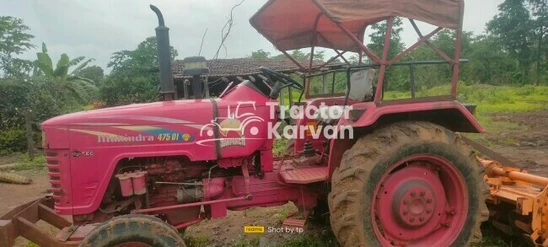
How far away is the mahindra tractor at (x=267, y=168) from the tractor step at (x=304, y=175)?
0.06 feet

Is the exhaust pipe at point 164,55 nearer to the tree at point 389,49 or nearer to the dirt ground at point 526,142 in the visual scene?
the tree at point 389,49

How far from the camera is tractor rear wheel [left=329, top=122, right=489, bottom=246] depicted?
10.2 feet

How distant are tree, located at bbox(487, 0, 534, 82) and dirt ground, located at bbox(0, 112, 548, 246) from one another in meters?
27.8

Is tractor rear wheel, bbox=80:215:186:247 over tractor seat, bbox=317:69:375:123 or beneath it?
beneath

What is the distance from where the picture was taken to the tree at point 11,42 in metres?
19.8

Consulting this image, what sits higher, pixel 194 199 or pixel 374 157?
pixel 374 157

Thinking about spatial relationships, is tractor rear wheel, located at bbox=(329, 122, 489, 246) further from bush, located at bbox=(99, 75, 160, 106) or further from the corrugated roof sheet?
bush, located at bbox=(99, 75, 160, 106)

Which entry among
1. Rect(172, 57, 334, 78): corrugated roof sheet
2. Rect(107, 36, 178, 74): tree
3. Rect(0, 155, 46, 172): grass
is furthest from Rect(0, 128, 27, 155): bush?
Rect(107, 36, 178, 74): tree

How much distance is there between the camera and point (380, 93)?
332 cm

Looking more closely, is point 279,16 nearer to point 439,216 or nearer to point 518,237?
point 439,216

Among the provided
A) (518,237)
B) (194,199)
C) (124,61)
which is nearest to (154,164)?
(194,199)

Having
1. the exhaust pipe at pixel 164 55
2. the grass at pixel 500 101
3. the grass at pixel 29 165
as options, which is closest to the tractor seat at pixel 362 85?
the exhaust pipe at pixel 164 55

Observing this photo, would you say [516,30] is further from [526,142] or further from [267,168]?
[267,168]

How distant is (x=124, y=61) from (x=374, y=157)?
99.1ft
